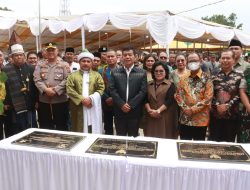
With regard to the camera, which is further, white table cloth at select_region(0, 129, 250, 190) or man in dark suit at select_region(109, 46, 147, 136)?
man in dark suit at select_region(109, 46, 147, 136)

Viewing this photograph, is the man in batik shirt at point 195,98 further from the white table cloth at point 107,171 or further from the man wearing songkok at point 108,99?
the man wearing songkok at point 108,99

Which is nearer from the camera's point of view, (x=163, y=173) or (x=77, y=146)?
(x=163, y=173)

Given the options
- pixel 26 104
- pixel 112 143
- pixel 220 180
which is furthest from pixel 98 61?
pixel 220 180

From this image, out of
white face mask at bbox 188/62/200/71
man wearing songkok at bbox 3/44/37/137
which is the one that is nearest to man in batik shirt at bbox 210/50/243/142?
white face mask at bbox 188/62/200/71

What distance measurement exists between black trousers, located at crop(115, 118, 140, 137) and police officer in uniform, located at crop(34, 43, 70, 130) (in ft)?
2.69

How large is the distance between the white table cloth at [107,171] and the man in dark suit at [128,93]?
3.91ft

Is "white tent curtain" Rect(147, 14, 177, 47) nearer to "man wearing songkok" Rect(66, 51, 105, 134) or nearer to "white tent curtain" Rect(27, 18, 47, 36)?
"white tent curtain" Rect(27, 18, 47, 36)

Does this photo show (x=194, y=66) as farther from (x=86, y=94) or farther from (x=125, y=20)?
(x=125, y=20)

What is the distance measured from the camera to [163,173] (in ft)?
6.33

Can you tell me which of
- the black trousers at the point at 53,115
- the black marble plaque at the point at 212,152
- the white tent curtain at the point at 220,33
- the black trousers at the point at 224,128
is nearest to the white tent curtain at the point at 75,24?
the white tent curtain at the point at 220,33

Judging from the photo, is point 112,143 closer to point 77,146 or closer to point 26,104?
point 77,146

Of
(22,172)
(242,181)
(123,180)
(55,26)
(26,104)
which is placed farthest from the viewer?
(55,26)

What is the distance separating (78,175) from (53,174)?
0.19 m

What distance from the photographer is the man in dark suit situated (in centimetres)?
346
